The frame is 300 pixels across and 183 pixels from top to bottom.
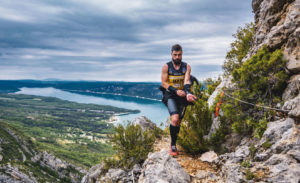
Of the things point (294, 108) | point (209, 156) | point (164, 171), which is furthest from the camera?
point (209, 156)

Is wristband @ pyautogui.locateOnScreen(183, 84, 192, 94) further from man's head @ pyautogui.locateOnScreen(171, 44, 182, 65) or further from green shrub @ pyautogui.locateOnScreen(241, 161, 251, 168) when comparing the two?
green shrub @ pyautogui.locateOnScreen(241, 161, 251, 168)

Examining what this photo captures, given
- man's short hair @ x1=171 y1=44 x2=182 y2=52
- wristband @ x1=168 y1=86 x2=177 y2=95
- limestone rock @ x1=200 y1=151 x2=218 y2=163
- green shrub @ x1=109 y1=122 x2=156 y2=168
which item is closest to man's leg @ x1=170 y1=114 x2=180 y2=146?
wristband @ x1=168 y1=86 x2=177 y2=95

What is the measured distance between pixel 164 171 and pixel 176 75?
107 inches

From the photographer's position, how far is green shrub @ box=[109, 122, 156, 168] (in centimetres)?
686

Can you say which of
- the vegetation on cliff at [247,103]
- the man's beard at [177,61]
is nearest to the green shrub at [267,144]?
the vegetation on cliff at [247,103]

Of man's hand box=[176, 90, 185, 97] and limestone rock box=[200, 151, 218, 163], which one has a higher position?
man's hand box=[176, 90, 185, 97]

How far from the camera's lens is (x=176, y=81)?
6094 millimetres

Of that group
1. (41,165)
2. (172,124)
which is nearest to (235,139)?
(172,124)

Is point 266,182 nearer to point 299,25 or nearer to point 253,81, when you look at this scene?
point 253,81

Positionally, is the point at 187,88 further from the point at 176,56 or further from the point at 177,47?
the point at 177,47

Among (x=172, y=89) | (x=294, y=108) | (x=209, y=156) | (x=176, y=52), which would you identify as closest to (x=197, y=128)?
(x=209, y=156)

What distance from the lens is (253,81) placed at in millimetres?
5184

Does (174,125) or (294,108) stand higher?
(294,108)

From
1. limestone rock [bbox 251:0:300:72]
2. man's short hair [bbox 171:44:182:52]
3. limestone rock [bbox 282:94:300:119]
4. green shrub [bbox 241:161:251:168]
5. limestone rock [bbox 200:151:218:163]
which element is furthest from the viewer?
man's short hair [bbox 171:44:182:52]
